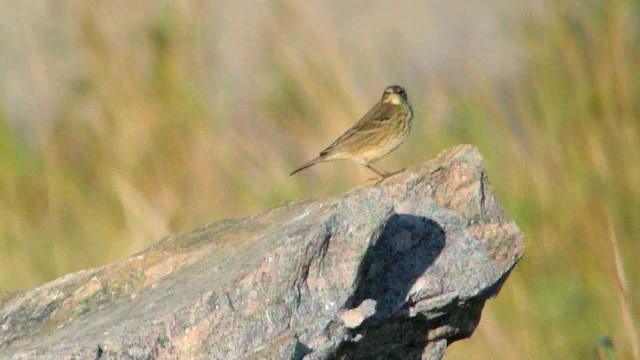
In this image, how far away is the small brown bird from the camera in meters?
6.50

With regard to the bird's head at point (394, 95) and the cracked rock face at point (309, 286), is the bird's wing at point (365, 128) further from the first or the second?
the cracked rock face at point (309, 286)

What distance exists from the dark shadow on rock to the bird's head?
3.05 m

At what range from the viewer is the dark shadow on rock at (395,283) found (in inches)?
138

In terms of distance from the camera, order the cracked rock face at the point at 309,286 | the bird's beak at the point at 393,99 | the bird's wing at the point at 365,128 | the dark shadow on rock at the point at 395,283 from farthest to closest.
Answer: the bird's beak at the point at 393,99
the bird's wing at the point at 365,128
the dark shadow on rock at the point at 395,283
the cracked rock face at the point at 309,286

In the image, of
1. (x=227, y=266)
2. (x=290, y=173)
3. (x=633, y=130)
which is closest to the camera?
(x=227, y=266)

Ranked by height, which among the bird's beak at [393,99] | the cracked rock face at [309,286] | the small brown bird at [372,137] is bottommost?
the small brown bird at [372,137]

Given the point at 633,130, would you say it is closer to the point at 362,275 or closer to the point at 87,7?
the point at 87,7

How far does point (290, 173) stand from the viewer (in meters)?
7.01

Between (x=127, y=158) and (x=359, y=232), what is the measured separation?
3928 millimetres

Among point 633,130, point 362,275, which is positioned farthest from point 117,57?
point 362,275

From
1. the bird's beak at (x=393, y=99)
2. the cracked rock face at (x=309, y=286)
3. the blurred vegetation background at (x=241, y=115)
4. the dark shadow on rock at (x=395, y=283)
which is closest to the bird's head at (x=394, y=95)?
the bird's beak at (x=393, y=99)

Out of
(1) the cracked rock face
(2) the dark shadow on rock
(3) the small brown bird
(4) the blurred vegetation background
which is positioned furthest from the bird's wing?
(2) the dark shadow on rock

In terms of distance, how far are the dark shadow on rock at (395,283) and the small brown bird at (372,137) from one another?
2.73 meters

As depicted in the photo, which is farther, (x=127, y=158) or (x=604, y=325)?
(x=127, y=158)
